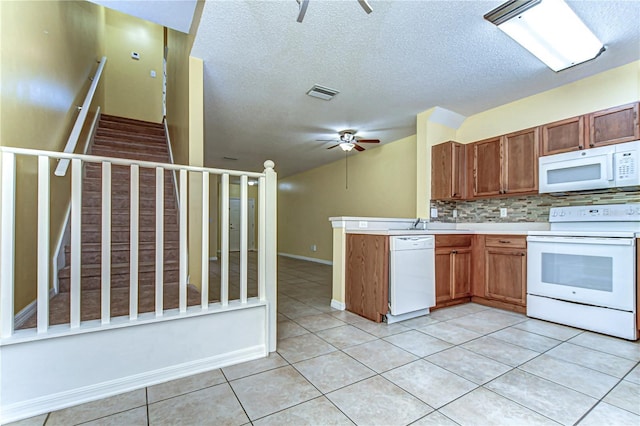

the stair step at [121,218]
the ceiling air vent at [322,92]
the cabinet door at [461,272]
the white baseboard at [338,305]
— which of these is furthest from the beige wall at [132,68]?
the cabinet door at [461,272]

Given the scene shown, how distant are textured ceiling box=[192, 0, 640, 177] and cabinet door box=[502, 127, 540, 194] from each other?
0.52 m

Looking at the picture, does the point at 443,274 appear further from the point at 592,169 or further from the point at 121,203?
the point at 121,203

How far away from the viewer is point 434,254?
315 cm

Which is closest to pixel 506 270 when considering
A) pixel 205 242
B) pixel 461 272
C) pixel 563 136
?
pixel 461 272

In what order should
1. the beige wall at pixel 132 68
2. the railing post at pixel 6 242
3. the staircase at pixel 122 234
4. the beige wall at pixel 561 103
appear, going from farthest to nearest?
the beige wall at pixel 132 68 → the beige wall at pixel 561 103 → the staircase at pixel 122 234 → the railing post at pixel 6 242

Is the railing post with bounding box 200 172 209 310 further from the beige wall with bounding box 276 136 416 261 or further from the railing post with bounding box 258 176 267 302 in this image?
the beige wall with bounding box 276 136 416 261

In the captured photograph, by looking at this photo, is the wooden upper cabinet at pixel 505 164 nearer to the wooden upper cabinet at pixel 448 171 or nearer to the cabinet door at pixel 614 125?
the wooden upper cabinet at pixel 448 171

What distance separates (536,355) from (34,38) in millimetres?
4194

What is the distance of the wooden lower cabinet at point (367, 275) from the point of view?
277cm

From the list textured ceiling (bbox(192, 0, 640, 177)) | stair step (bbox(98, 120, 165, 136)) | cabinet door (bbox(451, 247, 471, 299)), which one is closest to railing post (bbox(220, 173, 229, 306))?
textured ceiling (bbox(192, 0, 640, 177))

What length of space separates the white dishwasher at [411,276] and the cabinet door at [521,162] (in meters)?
1.18

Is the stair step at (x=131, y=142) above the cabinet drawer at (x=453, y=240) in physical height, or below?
above

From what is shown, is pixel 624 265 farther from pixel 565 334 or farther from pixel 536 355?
pixel 536 355

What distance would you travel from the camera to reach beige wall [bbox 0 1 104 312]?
69.7 inches
